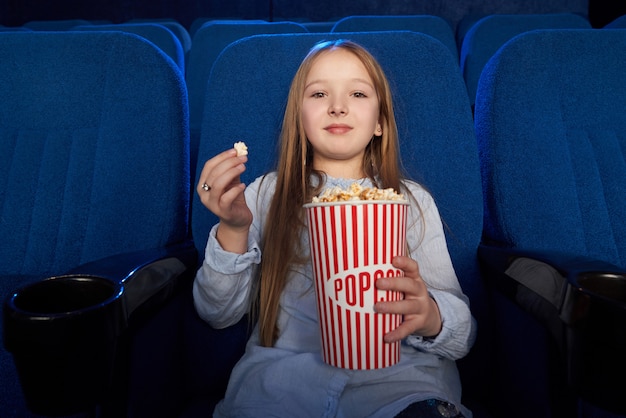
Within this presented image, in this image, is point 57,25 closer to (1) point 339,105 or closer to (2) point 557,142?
(1) point 339,105

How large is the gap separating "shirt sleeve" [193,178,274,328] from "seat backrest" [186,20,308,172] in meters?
0.84

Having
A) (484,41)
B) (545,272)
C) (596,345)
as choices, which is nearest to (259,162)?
(545,272)

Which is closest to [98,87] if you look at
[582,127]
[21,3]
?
[582,127]

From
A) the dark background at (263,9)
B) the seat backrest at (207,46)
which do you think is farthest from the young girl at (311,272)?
the dark background at (263,9)

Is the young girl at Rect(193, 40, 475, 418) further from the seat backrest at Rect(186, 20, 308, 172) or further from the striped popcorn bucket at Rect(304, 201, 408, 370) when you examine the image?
the seat backrest at Rect(186, 20, 308, 172)

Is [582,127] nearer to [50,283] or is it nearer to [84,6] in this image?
[50,283]

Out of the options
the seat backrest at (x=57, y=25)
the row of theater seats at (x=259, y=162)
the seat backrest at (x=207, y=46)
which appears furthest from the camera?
the seat backrest at (x=57, y=25)

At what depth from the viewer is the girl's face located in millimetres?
949

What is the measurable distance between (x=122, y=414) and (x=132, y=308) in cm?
13

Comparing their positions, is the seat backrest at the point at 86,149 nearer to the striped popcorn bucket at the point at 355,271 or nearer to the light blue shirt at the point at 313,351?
the light blue shirt at the point at 313,351

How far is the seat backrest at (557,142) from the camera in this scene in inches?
37.4

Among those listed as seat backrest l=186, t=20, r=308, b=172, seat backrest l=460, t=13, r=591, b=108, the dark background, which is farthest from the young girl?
the dark background

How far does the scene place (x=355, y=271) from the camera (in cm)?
65

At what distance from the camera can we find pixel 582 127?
40.3 inches
